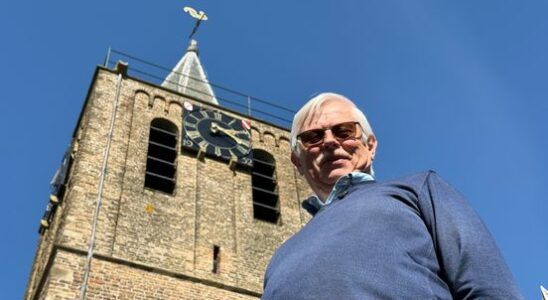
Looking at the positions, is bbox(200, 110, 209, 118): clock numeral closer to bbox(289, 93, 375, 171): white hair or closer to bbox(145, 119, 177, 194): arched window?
bbox(145, 119, 177, 194): arched window

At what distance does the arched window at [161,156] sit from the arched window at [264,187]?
217 centimetres

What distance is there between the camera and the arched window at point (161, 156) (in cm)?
1598

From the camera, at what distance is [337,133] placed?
2.42m

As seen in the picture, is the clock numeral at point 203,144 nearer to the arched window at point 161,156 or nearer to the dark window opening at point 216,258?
the arched window at point 161,156

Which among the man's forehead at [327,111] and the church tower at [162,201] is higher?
the church tower at [162,201]

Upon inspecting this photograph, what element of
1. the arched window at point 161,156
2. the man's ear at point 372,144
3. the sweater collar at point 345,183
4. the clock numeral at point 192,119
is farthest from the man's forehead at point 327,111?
the clock numeral at point 192,119

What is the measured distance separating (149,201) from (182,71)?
11.5 meters

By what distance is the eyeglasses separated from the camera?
7.93ft

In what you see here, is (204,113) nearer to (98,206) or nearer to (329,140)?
(98,206)

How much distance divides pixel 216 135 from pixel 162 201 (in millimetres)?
3734

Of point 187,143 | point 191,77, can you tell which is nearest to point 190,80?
point 191,77

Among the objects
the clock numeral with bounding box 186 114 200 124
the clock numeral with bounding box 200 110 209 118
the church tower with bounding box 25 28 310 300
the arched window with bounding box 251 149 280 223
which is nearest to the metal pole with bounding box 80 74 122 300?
the church tower with bounding box 25 28 310 300

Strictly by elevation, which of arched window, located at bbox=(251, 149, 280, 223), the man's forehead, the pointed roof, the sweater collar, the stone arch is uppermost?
the pointed roof

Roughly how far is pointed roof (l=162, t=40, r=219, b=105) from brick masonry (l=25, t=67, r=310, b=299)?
12.7 feet
